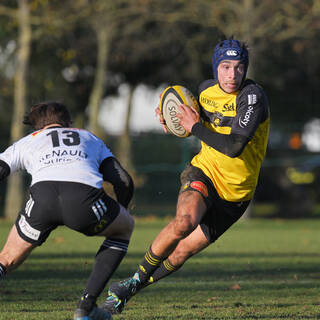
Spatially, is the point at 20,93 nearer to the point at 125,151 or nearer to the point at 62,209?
the point at 125,151

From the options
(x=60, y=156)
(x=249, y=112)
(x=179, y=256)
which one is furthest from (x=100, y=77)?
(x=60, y=156)

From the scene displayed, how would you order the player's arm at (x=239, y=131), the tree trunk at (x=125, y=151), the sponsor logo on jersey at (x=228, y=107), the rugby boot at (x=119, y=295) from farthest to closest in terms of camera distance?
1. the tree trunk at (x=125, y=151)
2. the sponsor logo on jersey at (x=228, y=107)
3. the player's arm at (x=239, y=131)
4. the rugby boot at (x=119, y=295)

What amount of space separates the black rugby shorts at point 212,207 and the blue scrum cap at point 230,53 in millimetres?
937

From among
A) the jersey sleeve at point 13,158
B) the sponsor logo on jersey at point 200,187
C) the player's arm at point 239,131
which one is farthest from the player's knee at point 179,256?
the jersey sleeve at point 13,158

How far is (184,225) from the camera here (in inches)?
244

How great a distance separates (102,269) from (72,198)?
1.99 ft

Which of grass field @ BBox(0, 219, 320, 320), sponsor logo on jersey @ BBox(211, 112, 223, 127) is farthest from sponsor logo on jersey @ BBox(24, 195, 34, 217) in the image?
sponsor logo on jersey @ BBox(211, 112, 223, 127)

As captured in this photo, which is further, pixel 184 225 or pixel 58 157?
pixel 184 225

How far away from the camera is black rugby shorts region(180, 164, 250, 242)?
660 cm

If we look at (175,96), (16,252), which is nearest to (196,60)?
(175,96)

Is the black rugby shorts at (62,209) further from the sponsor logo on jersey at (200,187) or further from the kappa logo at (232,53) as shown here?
the kappa logo at (232,53)

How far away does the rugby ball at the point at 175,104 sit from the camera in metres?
6.81

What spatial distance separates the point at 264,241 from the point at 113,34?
39.4ft

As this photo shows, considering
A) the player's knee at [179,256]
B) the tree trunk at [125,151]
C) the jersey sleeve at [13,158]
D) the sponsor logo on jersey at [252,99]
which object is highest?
the sponsor logo on jersey at [252,99]
